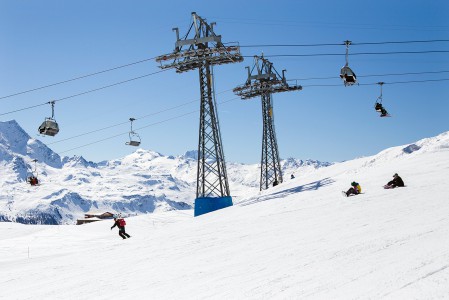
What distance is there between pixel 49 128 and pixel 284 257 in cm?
1808

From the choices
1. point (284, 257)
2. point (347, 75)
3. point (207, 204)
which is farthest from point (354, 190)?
point (284, 257)

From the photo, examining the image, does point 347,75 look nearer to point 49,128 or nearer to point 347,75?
point 347,75

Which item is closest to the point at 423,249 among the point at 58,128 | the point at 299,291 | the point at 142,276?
the point at 299,291

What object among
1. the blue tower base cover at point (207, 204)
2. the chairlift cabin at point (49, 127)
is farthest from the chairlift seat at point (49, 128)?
the blue tower base cover at point (207, 204)

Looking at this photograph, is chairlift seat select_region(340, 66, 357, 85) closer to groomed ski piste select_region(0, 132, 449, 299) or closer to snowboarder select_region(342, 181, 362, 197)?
snowboarder select_region(342, 181, 362, 197)

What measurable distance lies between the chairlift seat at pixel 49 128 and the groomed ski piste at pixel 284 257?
21.1 ft

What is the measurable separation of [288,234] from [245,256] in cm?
330

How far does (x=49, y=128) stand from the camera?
88.1 ft

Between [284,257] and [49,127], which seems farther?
[49,127]

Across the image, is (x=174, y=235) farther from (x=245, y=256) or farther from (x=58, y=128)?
(x=58, y=128)

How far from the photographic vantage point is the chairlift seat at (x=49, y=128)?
87.4 ft

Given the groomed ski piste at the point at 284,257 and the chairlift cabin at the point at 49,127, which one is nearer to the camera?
the groomed ski piste at the point at 284,257

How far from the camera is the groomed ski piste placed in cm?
1013

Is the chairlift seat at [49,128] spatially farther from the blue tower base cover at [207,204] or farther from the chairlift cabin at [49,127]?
the blue tower base cover at [207,204]
